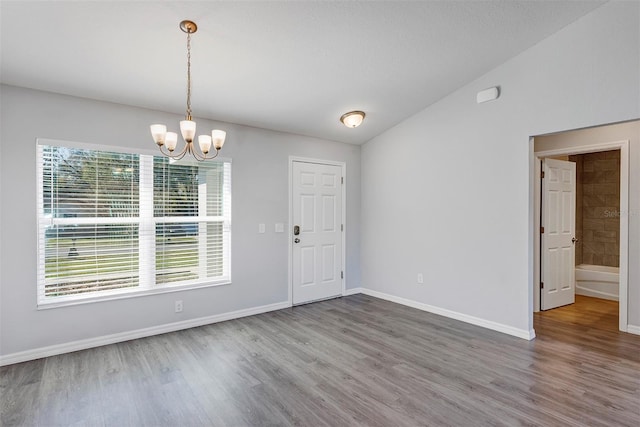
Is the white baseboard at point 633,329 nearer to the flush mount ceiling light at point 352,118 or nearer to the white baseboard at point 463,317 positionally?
the white baseboard at point 463,317

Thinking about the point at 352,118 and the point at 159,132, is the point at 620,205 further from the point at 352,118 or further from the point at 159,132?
the point at 159,132

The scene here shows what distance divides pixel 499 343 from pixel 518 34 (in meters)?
3.03

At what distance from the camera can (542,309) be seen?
452 centimetres

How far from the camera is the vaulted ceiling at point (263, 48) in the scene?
2457 mm

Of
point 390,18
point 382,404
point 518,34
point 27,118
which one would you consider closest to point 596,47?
point 518,34

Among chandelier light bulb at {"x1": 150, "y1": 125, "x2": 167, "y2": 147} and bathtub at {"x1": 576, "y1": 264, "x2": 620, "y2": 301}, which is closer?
chandelier light bulb at {"x1": 150, "y1": 125, "x2": 167, "y2": 147}

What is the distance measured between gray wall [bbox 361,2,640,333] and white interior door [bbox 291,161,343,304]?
24.7 inches

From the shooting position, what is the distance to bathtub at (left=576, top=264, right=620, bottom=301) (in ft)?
→ 16.7

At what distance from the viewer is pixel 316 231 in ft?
16.8

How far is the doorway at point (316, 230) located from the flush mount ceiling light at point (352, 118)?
33.4 inches

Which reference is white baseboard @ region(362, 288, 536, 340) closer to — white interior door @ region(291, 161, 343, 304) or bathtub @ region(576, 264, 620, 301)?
white interior door @ region(291, 161, 343, 304)

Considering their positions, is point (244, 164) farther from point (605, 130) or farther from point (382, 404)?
point (605, 130)

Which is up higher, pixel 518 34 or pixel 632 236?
pixel 518 34

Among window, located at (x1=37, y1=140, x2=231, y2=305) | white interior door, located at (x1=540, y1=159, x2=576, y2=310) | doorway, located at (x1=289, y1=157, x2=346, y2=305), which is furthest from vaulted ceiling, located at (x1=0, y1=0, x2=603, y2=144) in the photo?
white interior door, located at (x1=540, y1=159, x2=576, y2=310)
